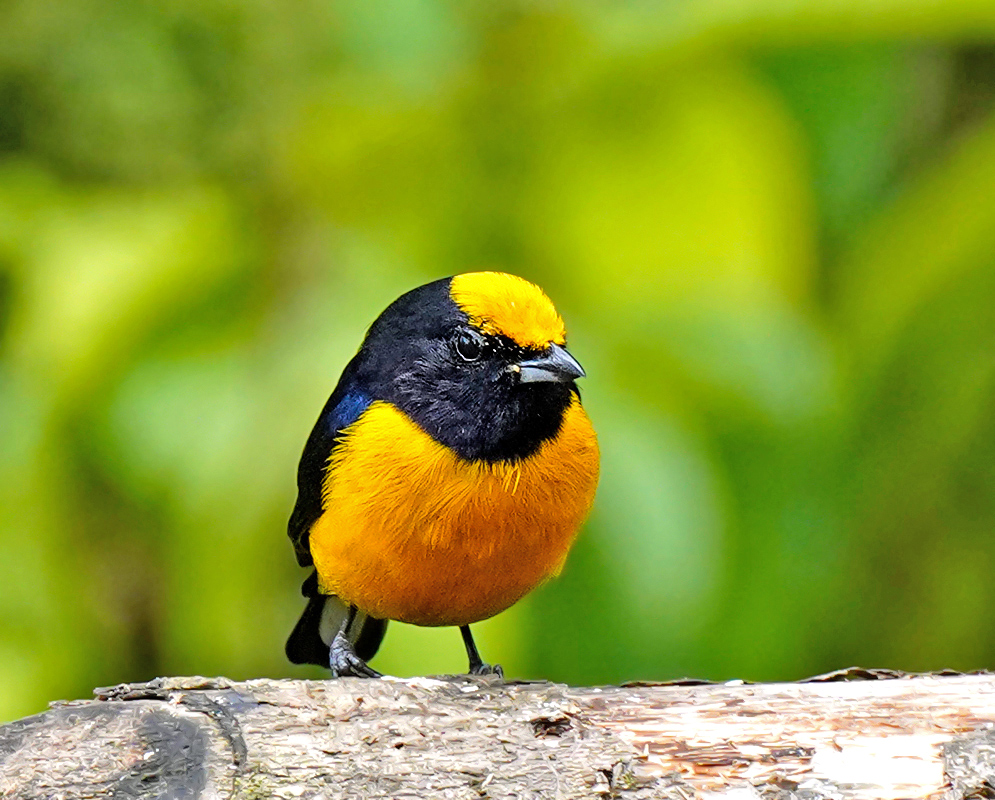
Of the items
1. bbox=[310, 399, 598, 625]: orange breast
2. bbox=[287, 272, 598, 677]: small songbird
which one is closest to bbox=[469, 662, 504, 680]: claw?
bbox=[287, 272, 598, 677]: small songbird

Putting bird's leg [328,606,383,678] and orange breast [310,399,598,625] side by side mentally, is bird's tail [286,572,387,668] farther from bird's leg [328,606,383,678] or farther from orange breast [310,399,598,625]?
orange breast [310,399,598,625]

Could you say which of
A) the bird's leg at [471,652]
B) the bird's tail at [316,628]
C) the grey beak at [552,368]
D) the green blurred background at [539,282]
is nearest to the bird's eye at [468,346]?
the grey beak at [552,368]

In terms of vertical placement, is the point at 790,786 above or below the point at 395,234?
below

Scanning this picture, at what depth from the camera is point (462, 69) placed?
15.1ft

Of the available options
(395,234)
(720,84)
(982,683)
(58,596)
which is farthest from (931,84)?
(58,596)

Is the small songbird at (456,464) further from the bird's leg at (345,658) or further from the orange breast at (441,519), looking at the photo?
the bird's leg at (345,658)

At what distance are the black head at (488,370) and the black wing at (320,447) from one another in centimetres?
16

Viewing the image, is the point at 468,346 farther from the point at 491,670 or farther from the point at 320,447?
the point at 491,670

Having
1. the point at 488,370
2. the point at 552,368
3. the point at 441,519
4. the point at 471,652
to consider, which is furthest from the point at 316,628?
the point at 552,368

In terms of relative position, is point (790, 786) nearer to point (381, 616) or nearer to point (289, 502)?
point (381, 616)

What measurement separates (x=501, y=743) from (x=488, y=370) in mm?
1221

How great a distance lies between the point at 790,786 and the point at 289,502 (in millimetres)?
1955

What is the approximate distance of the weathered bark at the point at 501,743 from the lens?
2.72 meters

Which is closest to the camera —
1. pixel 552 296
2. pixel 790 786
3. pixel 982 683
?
pixel 790 786
